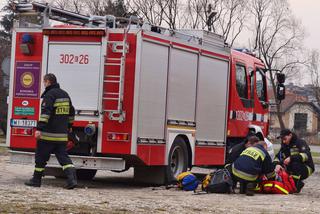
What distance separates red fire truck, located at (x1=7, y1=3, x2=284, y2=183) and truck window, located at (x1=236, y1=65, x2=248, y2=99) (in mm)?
1233

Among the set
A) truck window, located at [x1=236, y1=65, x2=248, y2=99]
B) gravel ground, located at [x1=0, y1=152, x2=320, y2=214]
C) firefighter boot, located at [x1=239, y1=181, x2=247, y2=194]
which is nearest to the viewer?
gravel ground, located at [x1=0, y1=152, x2=320, y2=214]

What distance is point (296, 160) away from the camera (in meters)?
13.1

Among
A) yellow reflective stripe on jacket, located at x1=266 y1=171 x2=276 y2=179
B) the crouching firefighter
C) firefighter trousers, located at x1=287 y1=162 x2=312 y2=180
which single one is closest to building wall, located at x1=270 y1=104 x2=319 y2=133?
firefighter trousers, located at x1=287 y1=162 x2=312 y2=180

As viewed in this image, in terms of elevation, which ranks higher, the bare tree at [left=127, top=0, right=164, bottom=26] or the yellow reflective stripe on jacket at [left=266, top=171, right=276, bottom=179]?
the bare tree at [left=127, top=0, right=164, bottom=26]

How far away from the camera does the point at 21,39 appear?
41.3 ft

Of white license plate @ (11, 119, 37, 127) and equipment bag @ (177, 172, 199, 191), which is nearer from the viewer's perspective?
equipment bag @ (177, 172, 199, 191)

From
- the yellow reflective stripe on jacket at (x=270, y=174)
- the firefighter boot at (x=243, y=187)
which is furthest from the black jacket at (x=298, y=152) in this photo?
the firefighter boot at (x=243, y=187)

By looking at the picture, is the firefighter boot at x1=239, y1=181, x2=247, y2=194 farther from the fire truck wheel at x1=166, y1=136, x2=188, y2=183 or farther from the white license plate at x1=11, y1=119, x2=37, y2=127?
the white license plate at x1=11, y1=119, x2=37, y2=127

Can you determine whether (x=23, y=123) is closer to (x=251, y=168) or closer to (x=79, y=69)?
(x=79, y=69)

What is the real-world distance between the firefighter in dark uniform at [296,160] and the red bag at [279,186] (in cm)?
33

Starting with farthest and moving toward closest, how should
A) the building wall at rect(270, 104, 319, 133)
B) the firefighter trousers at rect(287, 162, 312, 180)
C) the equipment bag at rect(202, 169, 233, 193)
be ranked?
the building wall at rect(270, 104, 319, 133)
the firefighter trousers at rect(287, 162, 312, 180)
the equipment bag at rect(202, 169, 233, 193)

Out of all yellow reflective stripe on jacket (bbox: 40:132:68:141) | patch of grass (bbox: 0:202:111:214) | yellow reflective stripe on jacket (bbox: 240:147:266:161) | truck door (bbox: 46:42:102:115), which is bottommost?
patch of grass (bbox: 0:202:111:214)

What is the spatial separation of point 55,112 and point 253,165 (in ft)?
11.7

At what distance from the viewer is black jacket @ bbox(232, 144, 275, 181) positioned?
1212cm
